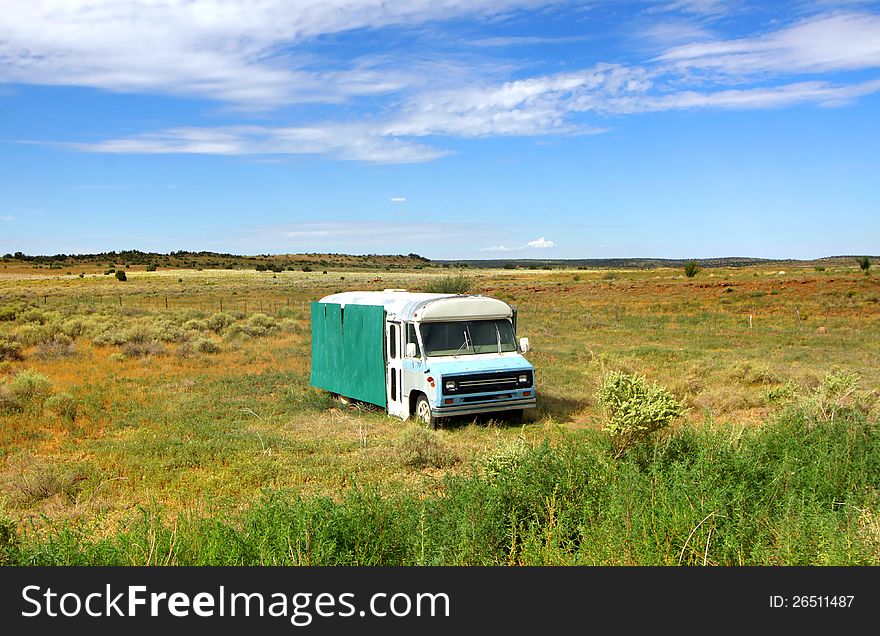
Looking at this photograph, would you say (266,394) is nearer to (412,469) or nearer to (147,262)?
(412,469)

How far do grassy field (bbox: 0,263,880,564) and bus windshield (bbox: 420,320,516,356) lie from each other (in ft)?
4.83

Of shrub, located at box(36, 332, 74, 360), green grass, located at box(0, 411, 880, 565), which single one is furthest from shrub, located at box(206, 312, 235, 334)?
green grass, located at box(0, 411, 880, 565)

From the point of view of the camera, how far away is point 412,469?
1010cm

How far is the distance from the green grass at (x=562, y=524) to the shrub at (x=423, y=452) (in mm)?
2942

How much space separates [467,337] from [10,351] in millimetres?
17672

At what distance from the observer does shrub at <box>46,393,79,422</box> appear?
14.1m

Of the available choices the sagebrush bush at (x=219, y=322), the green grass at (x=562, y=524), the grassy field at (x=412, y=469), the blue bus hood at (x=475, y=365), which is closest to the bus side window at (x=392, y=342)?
the blue bus hood at (x=475, y=365)

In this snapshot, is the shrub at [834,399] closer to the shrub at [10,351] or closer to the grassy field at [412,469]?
the grassy field at [412,469]

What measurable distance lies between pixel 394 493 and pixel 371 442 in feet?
13.2

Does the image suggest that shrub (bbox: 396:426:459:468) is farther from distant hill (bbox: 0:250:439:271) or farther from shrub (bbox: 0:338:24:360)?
distant hill (bbox: 0:250:439:271)

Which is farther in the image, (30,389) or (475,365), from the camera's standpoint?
(30,389)

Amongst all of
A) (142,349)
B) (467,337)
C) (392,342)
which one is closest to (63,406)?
(392,342)

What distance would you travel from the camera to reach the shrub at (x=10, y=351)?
901 inches
